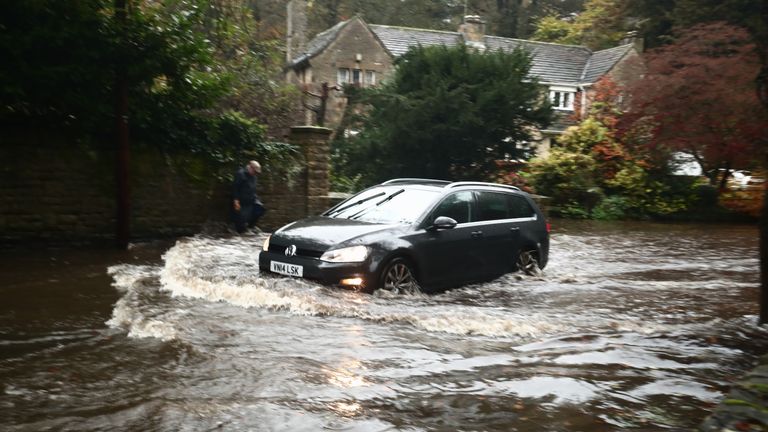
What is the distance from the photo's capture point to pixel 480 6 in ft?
182

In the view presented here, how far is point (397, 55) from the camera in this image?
4184cm

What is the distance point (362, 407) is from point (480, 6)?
53596 mm

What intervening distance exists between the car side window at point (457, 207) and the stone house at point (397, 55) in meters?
27.6

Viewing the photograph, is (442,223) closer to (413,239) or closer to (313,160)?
(413,239)

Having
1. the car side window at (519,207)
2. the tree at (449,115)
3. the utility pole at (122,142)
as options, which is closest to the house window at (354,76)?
the tree at (449,115)

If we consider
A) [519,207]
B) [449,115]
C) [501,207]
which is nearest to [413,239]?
[501,207]

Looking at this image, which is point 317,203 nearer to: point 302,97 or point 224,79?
point 224,79

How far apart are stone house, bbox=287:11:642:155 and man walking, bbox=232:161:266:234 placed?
22.1m

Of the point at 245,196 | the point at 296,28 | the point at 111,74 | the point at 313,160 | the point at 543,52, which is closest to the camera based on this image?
the point at 111,74

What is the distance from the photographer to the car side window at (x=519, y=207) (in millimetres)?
11641

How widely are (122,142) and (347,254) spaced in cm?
654

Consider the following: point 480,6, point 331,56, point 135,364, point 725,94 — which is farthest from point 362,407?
point 480,6

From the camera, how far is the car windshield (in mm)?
9930

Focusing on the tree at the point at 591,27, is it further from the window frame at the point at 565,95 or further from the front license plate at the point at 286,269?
the front license plate at the point at 286,269
